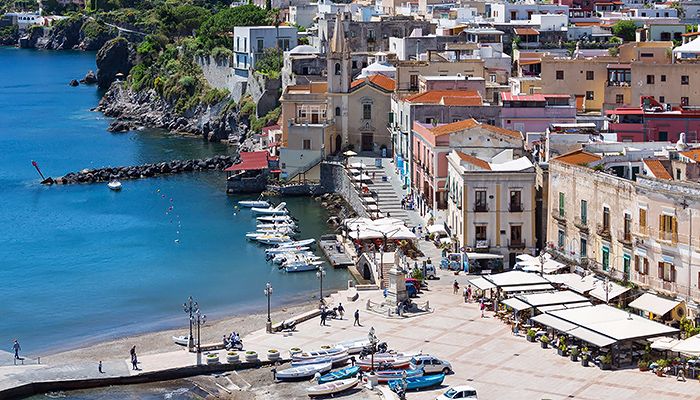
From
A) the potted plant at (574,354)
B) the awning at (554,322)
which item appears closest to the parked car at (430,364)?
the potted plant at (574,354)

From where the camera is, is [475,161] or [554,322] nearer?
→ [554,322]

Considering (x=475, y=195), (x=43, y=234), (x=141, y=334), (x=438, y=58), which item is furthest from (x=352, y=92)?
(x=141, y=334)

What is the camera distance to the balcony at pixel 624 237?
5494cm

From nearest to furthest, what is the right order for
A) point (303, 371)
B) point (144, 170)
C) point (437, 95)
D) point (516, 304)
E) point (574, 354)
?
point (574, 354) < point (303, 371) < point (516, 304) < point (437, 95) < point (144, 170)

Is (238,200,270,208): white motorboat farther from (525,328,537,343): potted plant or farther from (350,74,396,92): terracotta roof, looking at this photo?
(525,328,537,343): potted plant

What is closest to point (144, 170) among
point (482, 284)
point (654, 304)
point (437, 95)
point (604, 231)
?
point (437, 95)

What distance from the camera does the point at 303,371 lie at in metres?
49.3

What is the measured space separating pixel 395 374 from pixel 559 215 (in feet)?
54.7

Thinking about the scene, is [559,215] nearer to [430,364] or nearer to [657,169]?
[657,169]

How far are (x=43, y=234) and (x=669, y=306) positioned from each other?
44.1 meters

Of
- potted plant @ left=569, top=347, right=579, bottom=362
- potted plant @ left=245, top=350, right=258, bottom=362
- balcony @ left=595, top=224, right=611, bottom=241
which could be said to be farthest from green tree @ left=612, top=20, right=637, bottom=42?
potted plant @ left=245, top=350, right=258, bottom=362

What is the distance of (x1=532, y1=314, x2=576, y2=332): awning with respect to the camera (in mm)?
49688

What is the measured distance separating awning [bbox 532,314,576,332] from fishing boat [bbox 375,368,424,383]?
5.64 metres

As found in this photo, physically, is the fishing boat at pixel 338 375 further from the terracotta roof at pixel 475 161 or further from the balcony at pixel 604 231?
the terracotta roof at pixel 475 161
